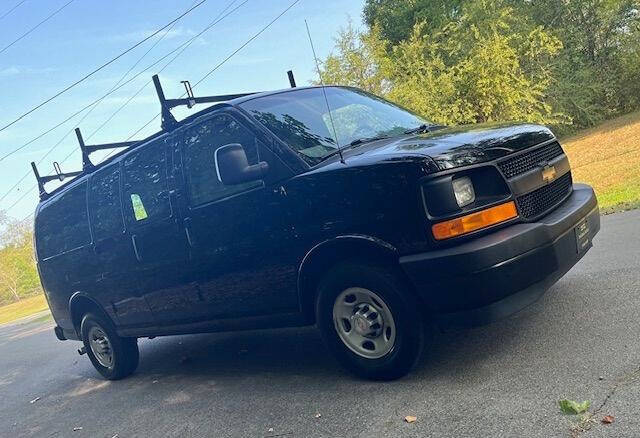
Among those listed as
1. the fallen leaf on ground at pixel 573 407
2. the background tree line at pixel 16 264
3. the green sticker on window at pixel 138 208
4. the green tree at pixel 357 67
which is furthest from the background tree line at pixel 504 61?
the background tree line at pixel 16 264

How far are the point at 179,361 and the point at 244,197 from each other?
2.94m

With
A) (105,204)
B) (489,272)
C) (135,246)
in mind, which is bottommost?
(489,272)

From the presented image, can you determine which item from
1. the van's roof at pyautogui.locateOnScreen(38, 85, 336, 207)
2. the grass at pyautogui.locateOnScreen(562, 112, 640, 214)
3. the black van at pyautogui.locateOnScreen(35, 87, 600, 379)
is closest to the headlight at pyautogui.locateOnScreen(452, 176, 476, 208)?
the black van at pyautogui.locateOnScreen(35, 87, 600, 379)

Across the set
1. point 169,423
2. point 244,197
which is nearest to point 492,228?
point 244,197

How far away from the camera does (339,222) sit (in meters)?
3.71

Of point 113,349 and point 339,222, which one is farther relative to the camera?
point 113,349

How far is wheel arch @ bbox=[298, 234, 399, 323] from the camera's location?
3592mm

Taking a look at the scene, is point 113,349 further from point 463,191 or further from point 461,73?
point 461,73

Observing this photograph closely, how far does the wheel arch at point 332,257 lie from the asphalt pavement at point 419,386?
2.08 feet

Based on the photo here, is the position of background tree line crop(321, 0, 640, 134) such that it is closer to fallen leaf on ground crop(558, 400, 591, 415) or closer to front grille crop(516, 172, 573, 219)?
front grille crop(516, 172, 573, 219)

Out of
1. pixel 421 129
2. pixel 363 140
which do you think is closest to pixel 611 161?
pixel 421 129

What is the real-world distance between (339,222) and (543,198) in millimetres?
1438

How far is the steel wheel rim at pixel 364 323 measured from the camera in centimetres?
376

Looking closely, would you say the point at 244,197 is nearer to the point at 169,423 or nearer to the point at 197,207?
the point at 197,207
